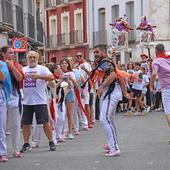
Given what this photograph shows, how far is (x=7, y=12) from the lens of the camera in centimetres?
3384

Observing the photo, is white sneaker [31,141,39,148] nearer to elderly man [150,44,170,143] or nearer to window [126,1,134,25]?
elderly man [150,44,170,143]

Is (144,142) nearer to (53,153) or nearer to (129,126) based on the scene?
(53,153)

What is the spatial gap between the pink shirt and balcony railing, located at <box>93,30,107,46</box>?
Answer: 35529 millimetres

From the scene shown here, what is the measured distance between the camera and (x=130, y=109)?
2342cm

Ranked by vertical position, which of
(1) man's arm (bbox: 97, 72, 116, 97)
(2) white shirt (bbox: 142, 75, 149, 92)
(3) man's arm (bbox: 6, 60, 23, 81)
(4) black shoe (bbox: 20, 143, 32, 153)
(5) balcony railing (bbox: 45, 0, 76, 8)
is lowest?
(4) black shoe (bbox: 20, 143, 32, 153)

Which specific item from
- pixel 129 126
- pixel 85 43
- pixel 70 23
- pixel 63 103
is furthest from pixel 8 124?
pixel 70 23

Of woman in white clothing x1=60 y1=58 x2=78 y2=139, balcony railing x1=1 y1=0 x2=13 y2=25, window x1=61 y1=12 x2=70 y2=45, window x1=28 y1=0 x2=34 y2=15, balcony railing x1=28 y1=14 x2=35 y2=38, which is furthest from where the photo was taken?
window x1=61 y1=12 x2=70 y2=45

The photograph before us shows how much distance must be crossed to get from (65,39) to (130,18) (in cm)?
925

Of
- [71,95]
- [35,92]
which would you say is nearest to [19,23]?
[71,95]

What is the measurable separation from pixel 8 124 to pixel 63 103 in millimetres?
2914

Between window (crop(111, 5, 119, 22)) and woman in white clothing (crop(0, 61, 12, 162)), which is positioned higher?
window (crop(111, 5, 119, 22))

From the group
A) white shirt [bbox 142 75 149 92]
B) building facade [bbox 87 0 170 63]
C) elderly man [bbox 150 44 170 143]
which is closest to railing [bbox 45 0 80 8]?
building facade [bbox 87 0 170 63]

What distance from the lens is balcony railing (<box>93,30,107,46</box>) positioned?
48938 mm

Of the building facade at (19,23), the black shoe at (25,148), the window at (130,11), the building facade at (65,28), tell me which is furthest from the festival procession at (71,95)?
the building facade at (65,28)
